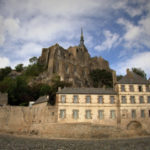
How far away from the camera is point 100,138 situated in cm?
2294

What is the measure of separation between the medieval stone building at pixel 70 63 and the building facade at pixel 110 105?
23.0 metres

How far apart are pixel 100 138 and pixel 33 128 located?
33.8ft

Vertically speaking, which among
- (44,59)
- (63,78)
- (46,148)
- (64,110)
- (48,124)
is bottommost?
(46,148)

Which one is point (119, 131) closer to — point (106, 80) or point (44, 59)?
point (106, 80)

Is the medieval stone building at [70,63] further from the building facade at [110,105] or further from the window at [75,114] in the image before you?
the window at [75,114]

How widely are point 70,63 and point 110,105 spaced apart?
35935 millimetres

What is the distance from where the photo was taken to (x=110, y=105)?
1027 inches

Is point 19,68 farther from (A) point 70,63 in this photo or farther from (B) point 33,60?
(A) point 70,63

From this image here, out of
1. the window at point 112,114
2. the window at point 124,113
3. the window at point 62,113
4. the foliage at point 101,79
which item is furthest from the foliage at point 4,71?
the window at point 124,113

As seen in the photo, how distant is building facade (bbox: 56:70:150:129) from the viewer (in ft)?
82.4

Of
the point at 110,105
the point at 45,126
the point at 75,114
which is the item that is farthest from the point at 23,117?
the point at 110,105

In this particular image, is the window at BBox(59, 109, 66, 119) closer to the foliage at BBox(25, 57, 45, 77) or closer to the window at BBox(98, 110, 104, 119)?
the window at BBox(98, 110, 104, 119)

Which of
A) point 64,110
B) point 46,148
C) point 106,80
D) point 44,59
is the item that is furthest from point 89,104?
point 44,59

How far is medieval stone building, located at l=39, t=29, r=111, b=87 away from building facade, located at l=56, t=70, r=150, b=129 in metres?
23.0
